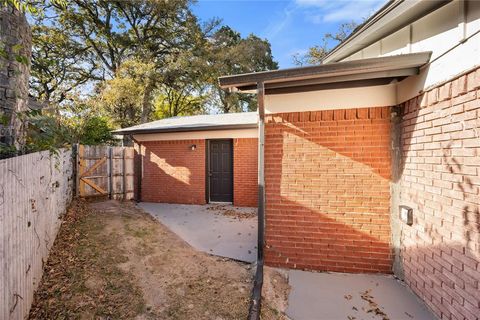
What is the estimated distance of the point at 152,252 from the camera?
478 centimetres

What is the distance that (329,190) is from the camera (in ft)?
12.7

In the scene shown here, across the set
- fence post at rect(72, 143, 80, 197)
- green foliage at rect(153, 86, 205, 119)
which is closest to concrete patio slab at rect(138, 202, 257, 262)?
fence post at rect(72, 143, 80, 197)

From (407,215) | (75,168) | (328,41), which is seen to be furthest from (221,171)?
(328,41)

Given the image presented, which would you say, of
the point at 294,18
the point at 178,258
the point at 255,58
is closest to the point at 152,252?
the point at 178,258

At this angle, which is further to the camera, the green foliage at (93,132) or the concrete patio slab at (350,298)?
the green foliage at (93,132)

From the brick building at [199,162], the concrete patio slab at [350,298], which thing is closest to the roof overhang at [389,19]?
the concrete patio slab at [350,298]

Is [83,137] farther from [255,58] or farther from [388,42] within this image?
[255,58]

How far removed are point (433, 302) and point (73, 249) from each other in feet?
18.0

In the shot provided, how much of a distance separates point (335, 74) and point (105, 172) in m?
8.38

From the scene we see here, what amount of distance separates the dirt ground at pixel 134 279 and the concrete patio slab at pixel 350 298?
0.58 metres

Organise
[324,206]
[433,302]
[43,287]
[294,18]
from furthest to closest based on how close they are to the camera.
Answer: [294,18]
[324,206]
[43,287]
[433,302]

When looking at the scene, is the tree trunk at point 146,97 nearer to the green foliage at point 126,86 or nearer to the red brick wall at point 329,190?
the green foliage at point 126,86

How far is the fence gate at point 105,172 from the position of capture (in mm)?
8234

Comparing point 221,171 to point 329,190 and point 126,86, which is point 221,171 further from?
point 126,86
